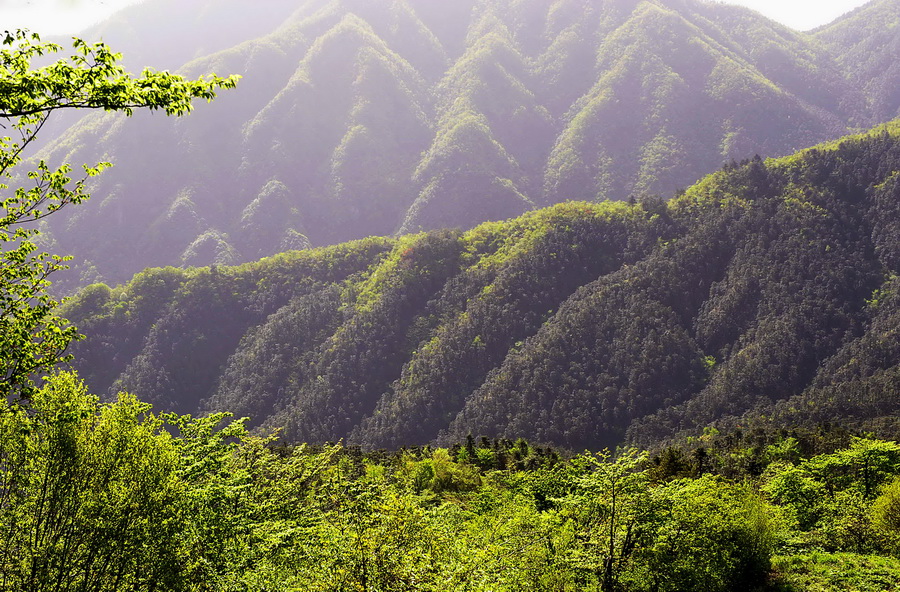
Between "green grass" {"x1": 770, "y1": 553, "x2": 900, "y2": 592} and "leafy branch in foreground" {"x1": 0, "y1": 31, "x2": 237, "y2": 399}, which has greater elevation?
"leafy branch in foreground" {"x1": 0, "y1": 31, "x2": 237, "y2": 399}

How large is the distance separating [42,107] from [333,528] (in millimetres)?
15911

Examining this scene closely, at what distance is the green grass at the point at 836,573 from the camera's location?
96.2 feet

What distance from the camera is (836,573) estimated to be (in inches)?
1229

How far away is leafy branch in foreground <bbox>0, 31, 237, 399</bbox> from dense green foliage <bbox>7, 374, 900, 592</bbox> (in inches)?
92.5

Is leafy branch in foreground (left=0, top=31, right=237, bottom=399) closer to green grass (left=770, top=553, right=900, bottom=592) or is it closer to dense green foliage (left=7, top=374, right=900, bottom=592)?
dense green foliage (left=7, top=374, right=900, bottom=592)

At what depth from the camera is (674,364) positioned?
7244 inches

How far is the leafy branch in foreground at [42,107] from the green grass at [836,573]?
3345 cm

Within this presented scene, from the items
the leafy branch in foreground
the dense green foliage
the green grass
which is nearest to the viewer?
the leafy branch in foreground

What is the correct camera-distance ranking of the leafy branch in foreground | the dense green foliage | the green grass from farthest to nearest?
the green grass, the dense green foliage, the leafy branch in foreground

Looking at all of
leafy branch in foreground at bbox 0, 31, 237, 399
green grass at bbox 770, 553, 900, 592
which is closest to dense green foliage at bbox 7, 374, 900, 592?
green grass at bbox 770, 553, 900, 592

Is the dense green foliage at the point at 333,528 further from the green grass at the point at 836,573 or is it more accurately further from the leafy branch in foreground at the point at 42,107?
the leafy branch in foreground at the point at 42,107

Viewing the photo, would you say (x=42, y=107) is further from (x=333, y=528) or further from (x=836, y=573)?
(x=836, y=573)

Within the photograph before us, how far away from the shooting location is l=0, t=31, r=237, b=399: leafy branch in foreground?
36.7 ft

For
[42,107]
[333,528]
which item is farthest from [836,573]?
[42,107]
